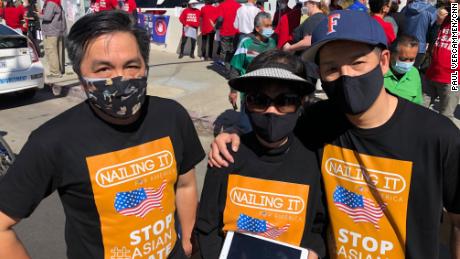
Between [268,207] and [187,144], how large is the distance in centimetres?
49

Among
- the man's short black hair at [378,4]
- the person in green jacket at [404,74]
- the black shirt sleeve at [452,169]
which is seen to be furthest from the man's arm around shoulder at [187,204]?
the man's short black hair at [378,4]

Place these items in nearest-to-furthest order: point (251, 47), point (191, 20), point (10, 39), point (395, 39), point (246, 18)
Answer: point (395, 39), point (251, 47), point (10, 39), point (246, 18), point (191, 20)

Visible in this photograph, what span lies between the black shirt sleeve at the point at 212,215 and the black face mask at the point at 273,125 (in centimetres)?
25

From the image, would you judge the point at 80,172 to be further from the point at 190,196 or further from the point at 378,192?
the point at 378,192

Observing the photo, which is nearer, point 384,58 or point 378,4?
point 384,58

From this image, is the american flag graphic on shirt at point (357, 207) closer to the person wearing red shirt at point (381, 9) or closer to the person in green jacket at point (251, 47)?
the person in green jacket at point (251, 47)

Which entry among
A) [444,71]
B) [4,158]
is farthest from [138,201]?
[444,71]

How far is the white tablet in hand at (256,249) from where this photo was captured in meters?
1.53

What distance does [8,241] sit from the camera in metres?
1.48

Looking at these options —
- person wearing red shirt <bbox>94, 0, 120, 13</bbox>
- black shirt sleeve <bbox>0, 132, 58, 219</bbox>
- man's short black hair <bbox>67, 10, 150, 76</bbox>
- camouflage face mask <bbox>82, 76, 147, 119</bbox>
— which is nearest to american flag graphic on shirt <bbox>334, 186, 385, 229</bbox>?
camouflage face mask <bbox>82, 76, 147, 119</bbox>

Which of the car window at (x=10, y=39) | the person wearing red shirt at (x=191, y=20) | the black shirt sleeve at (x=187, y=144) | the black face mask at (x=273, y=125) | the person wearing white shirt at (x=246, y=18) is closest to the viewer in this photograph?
the black face mask at (x=273, y=125)

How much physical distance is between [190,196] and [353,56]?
3.40ft

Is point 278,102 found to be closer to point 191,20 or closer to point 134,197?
point 134,197

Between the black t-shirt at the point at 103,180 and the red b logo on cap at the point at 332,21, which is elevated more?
the red b logo on cap at the point at 332,21
